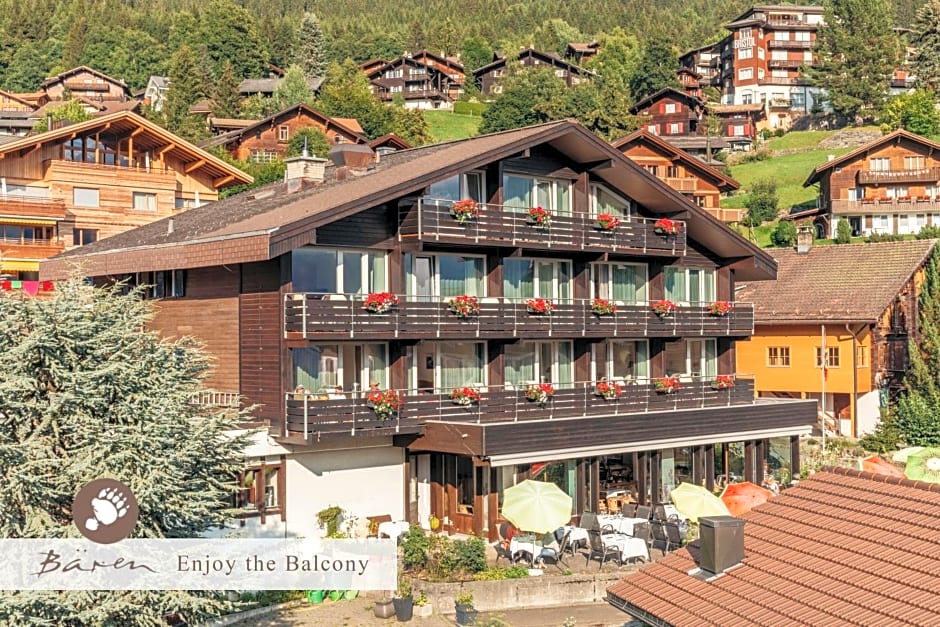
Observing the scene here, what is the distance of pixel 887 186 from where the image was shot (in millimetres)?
84188

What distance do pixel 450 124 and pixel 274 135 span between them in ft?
134

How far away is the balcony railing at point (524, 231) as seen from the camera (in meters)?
30.0

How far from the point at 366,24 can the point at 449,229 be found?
535 feet

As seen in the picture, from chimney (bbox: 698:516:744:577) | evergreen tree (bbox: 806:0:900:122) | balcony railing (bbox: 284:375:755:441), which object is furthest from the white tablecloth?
evergreen tree (bbox: 806:0:900:122)

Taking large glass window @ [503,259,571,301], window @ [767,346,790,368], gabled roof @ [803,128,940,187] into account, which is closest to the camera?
large glass window @ [503,259,571,301]

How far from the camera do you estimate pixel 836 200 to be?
84562mm

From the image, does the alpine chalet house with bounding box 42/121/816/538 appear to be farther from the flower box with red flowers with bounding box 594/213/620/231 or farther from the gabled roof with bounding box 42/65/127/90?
the gabled roof with bounding box 42/65/127/90

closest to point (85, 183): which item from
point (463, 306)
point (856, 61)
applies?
point (463, 306)

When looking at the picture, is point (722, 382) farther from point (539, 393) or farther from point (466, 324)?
point (466, 324)

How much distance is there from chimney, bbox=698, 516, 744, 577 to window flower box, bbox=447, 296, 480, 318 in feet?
47.5

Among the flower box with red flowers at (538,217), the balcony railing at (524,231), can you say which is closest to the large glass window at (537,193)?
the flower box with red flowers at (538,217)

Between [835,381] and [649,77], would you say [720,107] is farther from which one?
[835,381]

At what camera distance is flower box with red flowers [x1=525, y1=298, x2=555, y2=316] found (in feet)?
104

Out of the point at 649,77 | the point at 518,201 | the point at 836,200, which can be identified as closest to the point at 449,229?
the point at 518,201
